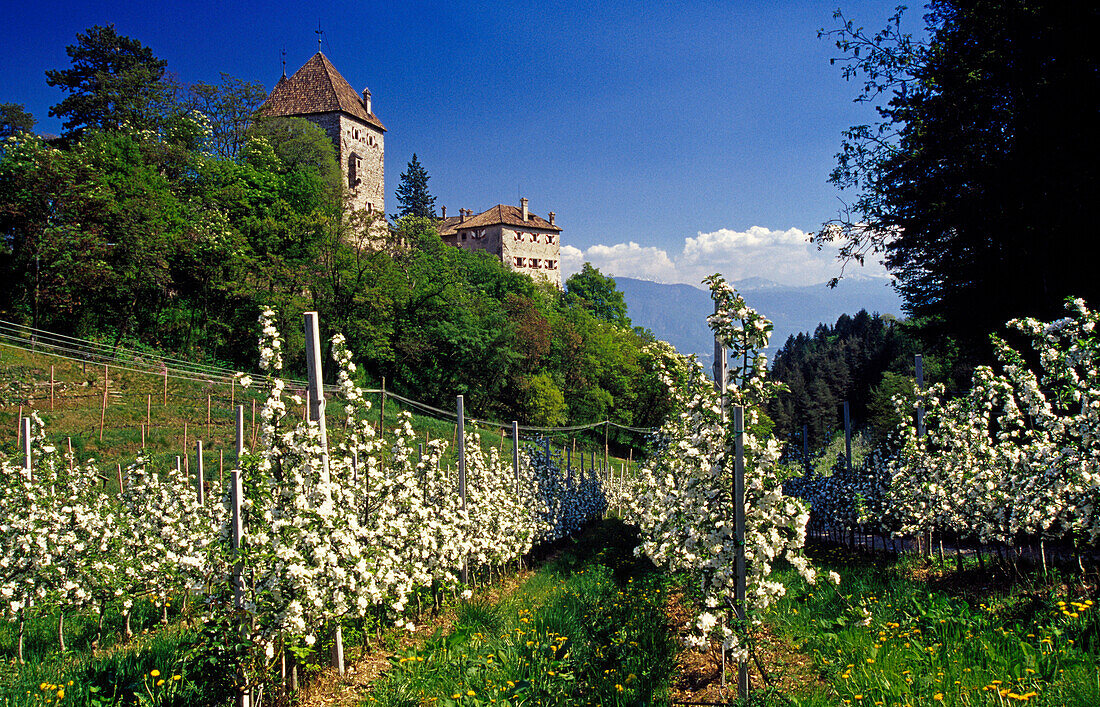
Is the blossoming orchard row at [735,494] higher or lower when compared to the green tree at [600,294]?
lower

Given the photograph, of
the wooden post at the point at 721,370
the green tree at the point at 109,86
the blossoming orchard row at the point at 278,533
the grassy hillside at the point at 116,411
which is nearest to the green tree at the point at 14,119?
the green tree at the point at 109,86

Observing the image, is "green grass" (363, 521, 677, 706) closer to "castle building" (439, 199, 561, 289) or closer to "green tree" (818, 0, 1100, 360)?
"green tree" (818, 0, 1100, 360)

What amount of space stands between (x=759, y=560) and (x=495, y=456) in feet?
29.9

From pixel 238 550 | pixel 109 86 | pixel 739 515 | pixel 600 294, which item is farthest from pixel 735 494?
pixel 600 294

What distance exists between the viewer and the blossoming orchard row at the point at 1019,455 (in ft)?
19.4

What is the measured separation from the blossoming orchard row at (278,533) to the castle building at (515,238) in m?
58.0

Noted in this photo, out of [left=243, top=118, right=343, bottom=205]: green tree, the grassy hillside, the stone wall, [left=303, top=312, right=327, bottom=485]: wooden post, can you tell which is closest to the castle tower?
[left=243, top=118, right=343, bottom=205]: green tree

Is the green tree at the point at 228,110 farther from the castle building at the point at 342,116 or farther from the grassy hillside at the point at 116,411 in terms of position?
the grassy hillside at the point at 116,411

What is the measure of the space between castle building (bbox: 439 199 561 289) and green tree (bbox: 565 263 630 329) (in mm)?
6227

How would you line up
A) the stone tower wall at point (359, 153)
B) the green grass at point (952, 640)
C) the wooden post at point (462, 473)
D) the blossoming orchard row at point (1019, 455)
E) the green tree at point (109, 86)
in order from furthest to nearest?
the stone tower wall at point (359, 153) → the green tree at point (109, 86) → the wooden post at point (462, 473) → the blossoming orchard row at point (1019, 455) → the green grass at point (952, 640)

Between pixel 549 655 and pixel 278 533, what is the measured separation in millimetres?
2961

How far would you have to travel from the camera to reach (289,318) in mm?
30500

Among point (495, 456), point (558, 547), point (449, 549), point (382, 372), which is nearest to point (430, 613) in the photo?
point (449, 549)

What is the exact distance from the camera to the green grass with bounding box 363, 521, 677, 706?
5086 millimetres
